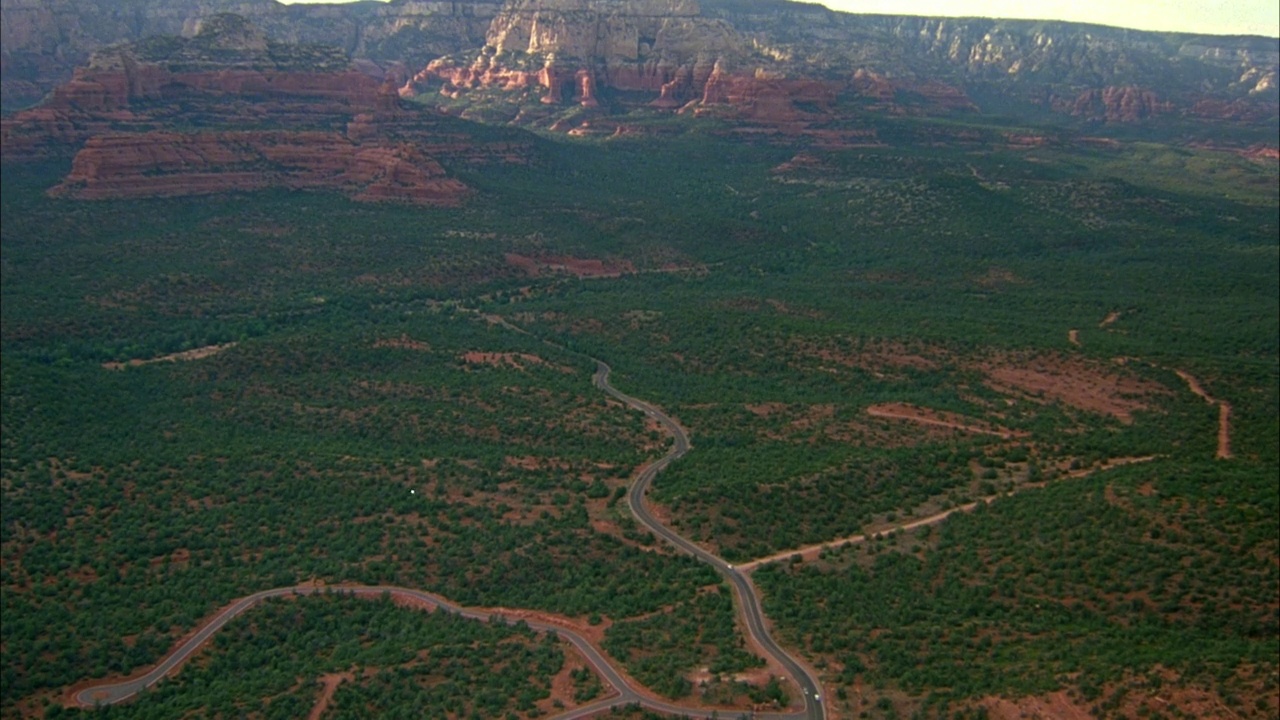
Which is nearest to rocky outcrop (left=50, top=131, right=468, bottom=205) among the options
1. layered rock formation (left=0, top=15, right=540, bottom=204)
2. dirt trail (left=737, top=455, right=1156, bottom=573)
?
layered rock formation (left=0, top=15, right=540, bottom=204)

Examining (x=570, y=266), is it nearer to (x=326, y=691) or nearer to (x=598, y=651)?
(x=598, y=651)

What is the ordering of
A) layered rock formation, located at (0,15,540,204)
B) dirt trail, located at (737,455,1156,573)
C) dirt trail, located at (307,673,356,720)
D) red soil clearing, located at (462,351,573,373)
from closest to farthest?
1. dirt trail, located at (307,673,356,720)
2. dirt trail, located at (737,455,1156,573)
3. red soil clearing, located at (462,351,573,373)
4. layered rock formation, located at (0,15,540,204)

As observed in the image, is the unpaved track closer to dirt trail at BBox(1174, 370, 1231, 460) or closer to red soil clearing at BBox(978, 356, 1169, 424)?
red soil clearing at BBox(978, 356, 1169, 424)

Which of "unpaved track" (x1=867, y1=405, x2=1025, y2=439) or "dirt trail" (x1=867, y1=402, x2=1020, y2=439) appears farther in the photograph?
"dirt trail" (x1=867, y1=402, x2=1020, y2=439)

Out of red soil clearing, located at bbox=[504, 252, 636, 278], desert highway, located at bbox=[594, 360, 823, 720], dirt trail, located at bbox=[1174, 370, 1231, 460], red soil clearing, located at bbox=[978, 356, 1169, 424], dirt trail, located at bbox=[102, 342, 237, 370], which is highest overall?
dirt trail, located at bbox=[1174, 370, 1231, 460]

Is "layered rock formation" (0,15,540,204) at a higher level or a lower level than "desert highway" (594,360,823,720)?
higher

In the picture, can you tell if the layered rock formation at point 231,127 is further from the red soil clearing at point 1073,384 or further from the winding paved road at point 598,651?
the winding paved road at point 598,651

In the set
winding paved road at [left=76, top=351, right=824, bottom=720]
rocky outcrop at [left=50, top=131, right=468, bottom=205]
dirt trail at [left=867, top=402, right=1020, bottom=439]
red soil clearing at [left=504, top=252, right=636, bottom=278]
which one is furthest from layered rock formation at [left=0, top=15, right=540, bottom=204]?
winding paved road at [left=76, top=351, right=824, bottom=720]

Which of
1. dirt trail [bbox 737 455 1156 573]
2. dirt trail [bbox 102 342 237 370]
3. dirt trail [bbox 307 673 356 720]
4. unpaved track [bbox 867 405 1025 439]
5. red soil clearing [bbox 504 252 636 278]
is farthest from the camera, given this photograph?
red soil clearing [bbox 504 252 636 278]
